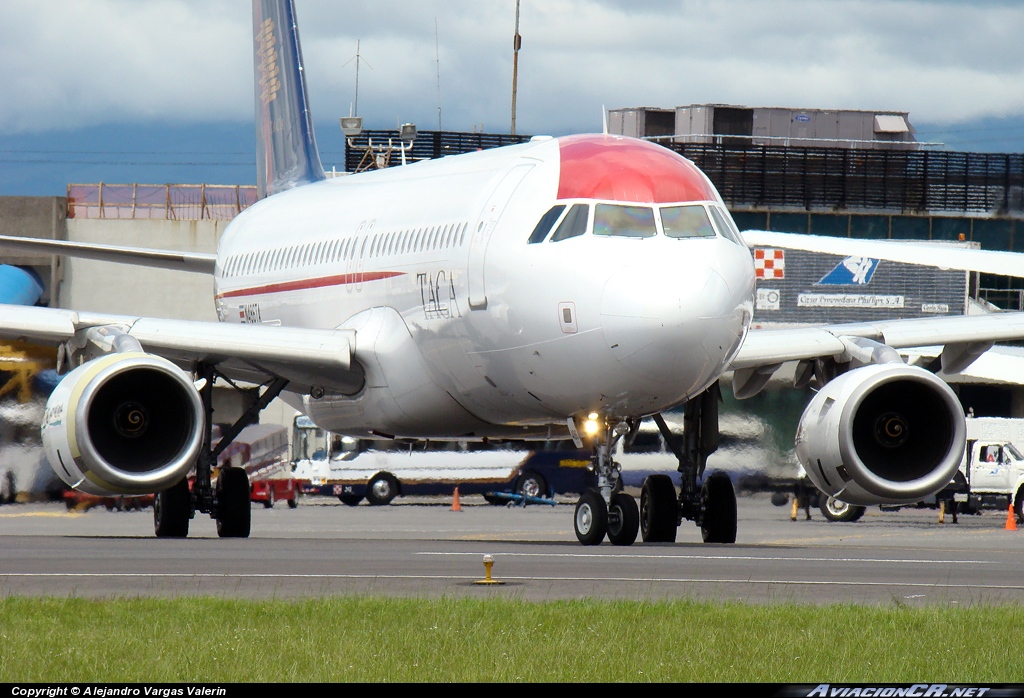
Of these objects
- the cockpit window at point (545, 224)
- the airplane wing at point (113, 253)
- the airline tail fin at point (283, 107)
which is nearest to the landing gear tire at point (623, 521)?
the cockpit window at point (545, 224)

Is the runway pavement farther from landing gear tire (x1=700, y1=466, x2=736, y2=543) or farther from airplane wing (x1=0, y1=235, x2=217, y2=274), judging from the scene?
airplane wing (x1=0, y1=235, x2=217, y2=274)

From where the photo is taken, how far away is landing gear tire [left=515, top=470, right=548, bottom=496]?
4566 centimetres

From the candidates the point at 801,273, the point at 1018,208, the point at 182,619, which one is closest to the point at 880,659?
the point at 182,619

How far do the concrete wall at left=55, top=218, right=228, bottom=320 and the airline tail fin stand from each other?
2907 centimetres

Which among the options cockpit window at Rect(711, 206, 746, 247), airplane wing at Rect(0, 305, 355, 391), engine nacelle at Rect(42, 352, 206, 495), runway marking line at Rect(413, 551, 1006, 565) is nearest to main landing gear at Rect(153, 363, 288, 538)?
airplane wing at Rect(0, 305, 355, 391)

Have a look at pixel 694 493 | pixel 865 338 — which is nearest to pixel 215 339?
pixel 694 493

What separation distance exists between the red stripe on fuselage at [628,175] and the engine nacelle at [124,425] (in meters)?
4.58

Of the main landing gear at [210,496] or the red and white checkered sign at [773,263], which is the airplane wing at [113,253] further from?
the red and white checkered sign at [773,263]

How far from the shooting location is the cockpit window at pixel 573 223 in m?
16.4

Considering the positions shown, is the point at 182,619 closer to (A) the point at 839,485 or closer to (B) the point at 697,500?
(A) the point at 839,485

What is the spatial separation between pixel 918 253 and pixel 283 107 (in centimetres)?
1526

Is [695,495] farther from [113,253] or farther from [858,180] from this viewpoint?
[858,180]

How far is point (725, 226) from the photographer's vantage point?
16828 mm

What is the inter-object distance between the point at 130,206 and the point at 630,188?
153 feet
